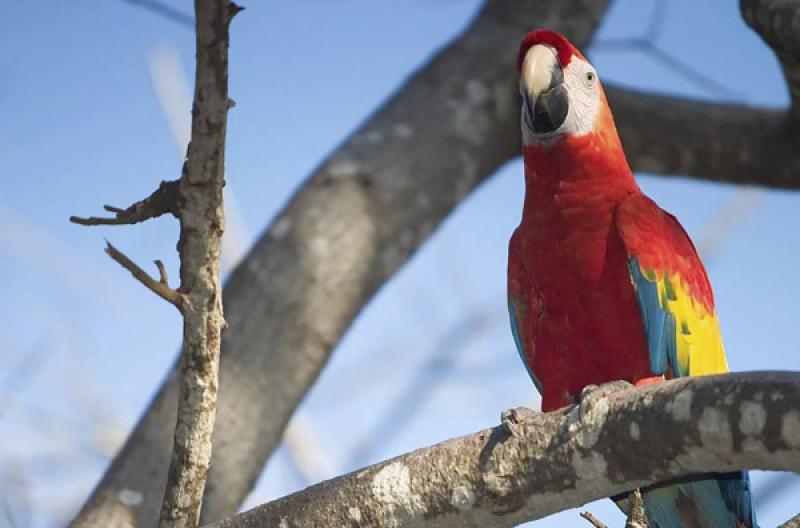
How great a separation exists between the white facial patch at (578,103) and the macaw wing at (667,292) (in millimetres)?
267

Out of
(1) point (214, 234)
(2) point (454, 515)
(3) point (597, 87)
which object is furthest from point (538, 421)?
(3) point (597, 87)

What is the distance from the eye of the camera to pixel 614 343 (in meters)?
2.59

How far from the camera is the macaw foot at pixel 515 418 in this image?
1.82 metres

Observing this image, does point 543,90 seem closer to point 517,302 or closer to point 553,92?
point 553,92

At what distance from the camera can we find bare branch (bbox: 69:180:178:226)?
1.93m

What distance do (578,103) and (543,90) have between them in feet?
0.38

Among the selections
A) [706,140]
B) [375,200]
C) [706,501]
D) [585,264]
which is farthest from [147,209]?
[706,140]

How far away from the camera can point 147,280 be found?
191cm

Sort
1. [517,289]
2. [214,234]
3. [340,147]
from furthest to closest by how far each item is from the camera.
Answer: [340,147] → [517,289] → [214,234]

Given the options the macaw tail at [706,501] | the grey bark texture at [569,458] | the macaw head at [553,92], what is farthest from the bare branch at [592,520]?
the macaw head at [553,92]

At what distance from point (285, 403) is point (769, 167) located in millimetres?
2259

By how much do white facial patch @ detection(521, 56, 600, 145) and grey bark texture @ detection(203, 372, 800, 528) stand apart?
999 millimetres

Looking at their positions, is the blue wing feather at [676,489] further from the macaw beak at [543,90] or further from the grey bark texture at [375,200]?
the grey bark texture at [375,200]

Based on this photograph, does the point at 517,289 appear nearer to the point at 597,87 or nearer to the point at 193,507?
the point at 597,87
